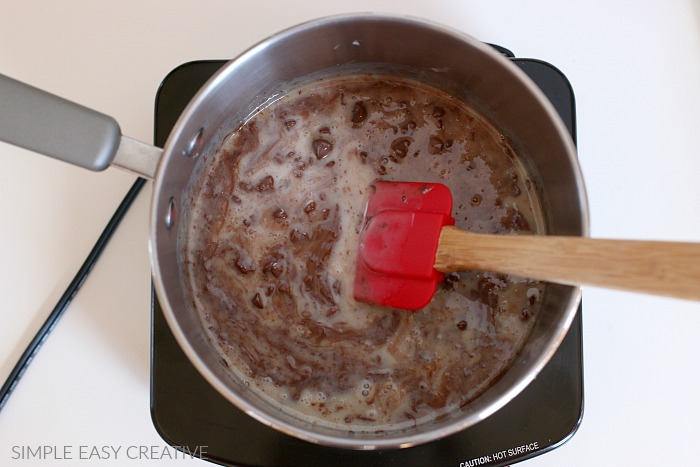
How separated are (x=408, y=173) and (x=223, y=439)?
46cm

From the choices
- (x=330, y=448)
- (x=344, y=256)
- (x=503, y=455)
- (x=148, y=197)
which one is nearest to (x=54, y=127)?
(x=148, y=197)

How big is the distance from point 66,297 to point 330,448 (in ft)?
1.50

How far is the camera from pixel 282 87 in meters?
0.86

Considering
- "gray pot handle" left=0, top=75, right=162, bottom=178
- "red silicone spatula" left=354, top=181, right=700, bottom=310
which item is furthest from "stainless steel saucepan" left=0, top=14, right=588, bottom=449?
"red silicone spatula" left=354, top=181, right=700, bottom=310

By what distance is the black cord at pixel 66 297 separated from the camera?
2.91 feet

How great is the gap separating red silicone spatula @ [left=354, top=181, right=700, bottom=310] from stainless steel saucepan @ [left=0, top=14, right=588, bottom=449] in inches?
4.1

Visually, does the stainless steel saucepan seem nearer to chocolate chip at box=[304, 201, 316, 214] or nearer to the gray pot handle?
the gray pot handle

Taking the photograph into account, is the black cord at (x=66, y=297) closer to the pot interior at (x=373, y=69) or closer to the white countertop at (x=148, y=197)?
the white countertop at (x=148, y=197)

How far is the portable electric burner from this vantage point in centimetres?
82

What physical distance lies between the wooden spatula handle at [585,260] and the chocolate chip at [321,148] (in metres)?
0.23

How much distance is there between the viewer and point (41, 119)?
61 centimetres

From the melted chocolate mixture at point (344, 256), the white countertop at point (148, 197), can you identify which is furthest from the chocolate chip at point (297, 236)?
the white countertop at point (148, 197)

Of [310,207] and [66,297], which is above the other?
[310,207]

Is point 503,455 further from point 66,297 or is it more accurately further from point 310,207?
point 66,297
